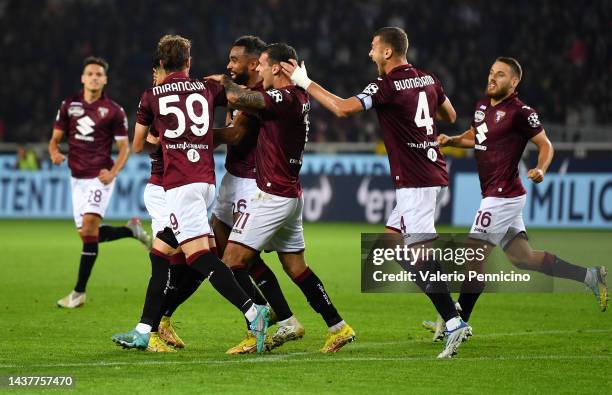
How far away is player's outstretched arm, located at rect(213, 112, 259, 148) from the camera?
8398mm

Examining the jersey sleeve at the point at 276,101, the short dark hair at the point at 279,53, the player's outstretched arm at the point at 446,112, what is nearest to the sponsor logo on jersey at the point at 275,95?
the jersey sleeve at the point at 276,101

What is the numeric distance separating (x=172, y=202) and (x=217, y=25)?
77.3 ft

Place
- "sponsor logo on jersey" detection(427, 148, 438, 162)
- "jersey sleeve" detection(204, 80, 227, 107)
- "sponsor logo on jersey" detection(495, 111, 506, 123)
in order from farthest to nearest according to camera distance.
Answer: "sponsor logo on jersey" detection(495, 111, 506, 123) → "sponsor logo on jersey" detection(427, 148, 438, 162) → "jersey sleeve" detection(204, 80, 227, 107)

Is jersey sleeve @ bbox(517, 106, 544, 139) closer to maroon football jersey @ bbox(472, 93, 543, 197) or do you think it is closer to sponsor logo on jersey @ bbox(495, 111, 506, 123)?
maroon football jersey @ bbox(472, 93, 543, 197)

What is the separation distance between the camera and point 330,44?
29.8m

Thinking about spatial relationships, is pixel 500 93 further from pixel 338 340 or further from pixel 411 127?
pixel 338 340

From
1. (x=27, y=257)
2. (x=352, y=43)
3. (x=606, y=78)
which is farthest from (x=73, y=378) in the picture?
(x=352, y=43)

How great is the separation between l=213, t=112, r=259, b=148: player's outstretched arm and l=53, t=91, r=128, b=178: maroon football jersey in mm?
3983

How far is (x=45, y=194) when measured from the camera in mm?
24344

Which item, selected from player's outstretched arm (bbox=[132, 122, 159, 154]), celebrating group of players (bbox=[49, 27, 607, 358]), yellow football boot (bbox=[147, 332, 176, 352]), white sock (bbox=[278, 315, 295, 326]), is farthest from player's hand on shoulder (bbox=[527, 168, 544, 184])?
yellow football boot (bbox=[147, 332, 176, 352])

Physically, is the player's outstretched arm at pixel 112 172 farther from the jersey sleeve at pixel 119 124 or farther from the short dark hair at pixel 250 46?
the short dark hair at pixel 250 46

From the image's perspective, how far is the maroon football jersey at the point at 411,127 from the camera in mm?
8211

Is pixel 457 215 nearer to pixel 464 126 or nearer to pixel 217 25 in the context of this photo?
pixel 464 126

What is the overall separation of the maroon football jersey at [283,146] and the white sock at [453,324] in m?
1.43
